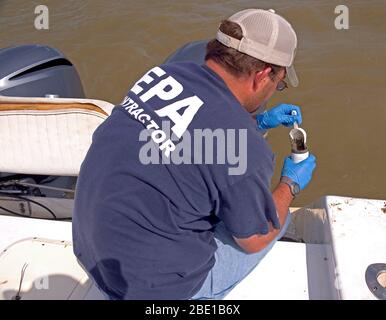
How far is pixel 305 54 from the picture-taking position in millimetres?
3947

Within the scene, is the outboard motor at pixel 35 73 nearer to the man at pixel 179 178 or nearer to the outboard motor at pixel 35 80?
the outboard motor at pixel 35 80

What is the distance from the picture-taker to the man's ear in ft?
4.20

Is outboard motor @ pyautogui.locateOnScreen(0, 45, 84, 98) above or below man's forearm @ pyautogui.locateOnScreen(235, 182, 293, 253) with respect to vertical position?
above

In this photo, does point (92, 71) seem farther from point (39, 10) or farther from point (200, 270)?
point (200, 270)

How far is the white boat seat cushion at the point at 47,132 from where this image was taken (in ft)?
5.83

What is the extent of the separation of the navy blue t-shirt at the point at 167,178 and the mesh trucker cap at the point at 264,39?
12 centimetres

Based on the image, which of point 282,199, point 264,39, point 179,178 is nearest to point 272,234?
point 282,199

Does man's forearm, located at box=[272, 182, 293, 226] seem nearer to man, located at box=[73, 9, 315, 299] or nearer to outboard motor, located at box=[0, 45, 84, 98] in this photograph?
man, located at box=[73, 9, 315, 299]

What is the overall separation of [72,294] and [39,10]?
4205 millimetres

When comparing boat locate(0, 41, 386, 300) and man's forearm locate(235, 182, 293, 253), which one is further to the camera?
boat locate(0, 41, 386, 300)

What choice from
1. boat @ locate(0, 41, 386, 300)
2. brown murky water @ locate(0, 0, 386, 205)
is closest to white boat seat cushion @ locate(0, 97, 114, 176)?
boat @ locate(0, 41, 386, 300)

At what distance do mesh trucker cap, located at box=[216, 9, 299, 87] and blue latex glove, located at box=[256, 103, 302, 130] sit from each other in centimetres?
52

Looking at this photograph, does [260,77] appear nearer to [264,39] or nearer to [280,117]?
[264,39]

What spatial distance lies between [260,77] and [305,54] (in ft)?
9.35
